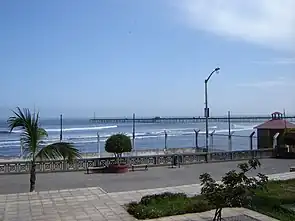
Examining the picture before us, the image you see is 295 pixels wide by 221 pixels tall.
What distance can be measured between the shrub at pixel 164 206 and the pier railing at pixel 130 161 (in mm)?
7854

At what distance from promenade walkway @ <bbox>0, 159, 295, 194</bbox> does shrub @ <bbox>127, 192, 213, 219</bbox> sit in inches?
136

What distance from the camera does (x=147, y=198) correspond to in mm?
10539

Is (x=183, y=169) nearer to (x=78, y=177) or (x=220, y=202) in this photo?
(x=78, y=177)

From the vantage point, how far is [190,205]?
9641mm

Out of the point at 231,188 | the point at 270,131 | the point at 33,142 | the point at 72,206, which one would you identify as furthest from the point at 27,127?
the point at 270,131

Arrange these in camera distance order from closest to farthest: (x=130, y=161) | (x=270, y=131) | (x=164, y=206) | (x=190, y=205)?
(x=190, y=205) → (x=164, y=206) → (x=130, y=161) → (x=270, y=131)

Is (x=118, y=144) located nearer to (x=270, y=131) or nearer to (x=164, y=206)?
(x=164, y=206)

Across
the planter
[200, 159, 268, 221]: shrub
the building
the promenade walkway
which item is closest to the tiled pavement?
[200, 159, 268, 221]: shrub

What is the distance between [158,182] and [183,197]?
4.95 meters

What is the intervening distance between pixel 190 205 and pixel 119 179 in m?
7.72

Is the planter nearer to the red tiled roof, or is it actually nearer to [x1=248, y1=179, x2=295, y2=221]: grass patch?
[x1=248, y1=179, x2=295, y2=221]: grass patch

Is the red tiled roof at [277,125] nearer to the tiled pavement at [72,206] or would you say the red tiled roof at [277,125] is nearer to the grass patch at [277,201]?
the grass patch at [277,201]

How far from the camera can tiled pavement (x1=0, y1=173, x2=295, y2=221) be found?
891 centimetres

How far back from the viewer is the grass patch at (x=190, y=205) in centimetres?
905
